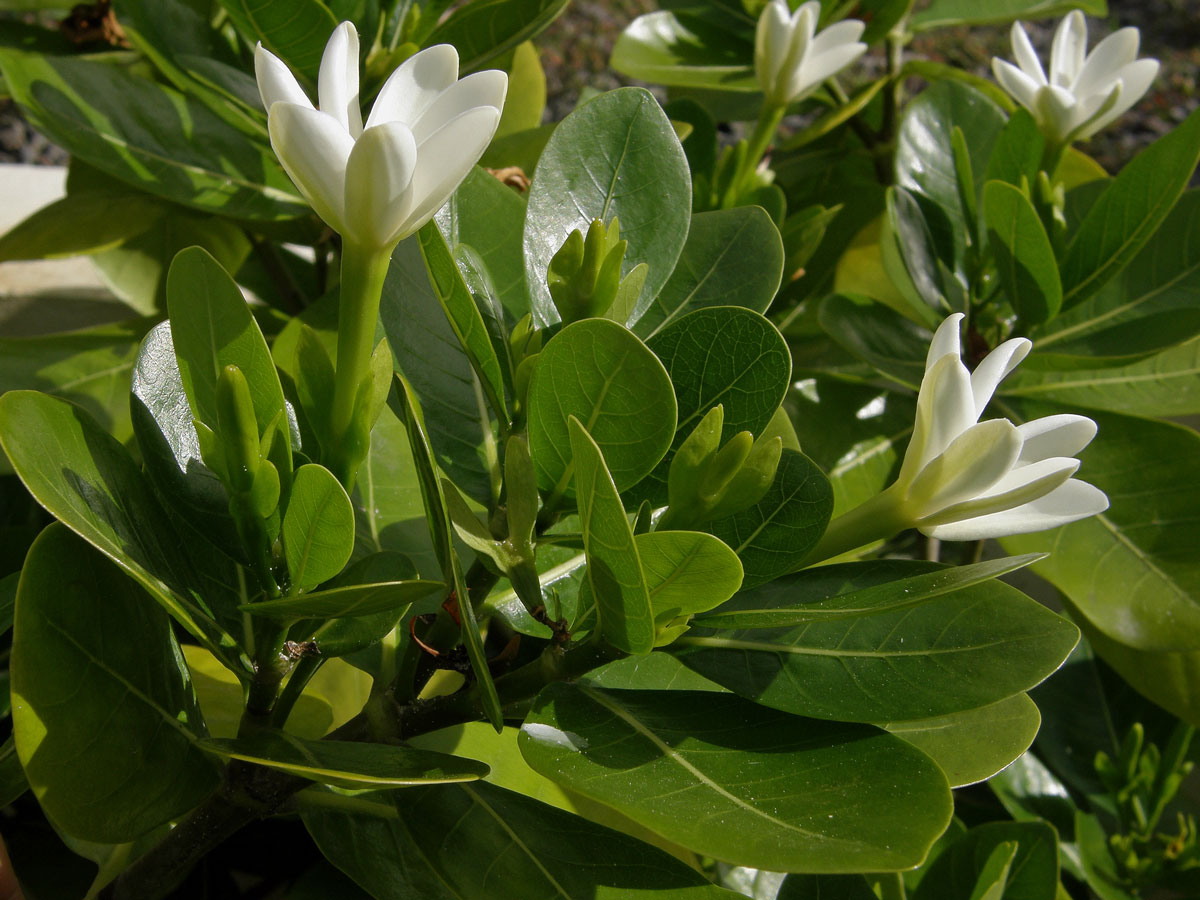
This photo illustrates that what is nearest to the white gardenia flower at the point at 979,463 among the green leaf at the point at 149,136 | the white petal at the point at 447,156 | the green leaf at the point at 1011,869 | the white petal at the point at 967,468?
the white petal at the point at 967,468

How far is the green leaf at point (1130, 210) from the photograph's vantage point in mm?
826

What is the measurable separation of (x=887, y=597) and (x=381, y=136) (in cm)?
28

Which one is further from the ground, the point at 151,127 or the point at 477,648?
the point at 151,127

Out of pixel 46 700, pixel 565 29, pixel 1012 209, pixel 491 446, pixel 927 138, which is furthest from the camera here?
pixel 565 29

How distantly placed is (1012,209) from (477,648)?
1.91 feet

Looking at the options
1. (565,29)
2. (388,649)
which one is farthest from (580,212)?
(565,29)

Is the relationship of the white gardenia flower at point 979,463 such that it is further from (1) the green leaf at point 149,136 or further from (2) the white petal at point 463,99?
(1) the green leaf at point 149,136

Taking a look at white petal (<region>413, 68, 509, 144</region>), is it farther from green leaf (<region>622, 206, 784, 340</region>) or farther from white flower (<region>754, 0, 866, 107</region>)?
white flower (<region>754, 0, 866, 107</region>)

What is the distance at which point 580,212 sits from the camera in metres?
0.62

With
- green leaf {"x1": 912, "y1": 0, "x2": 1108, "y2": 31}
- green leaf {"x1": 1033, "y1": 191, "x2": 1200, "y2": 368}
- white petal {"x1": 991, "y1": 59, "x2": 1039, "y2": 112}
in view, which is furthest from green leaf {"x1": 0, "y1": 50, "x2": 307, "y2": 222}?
green leaf {"x1": 912, "y1": 0, "x2": 1108, "y2": 31}

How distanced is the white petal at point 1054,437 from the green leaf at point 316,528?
32cm

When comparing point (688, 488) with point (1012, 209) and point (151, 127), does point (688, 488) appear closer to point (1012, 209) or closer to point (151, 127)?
point (1012, 209)

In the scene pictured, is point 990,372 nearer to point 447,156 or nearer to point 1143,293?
point 447,156

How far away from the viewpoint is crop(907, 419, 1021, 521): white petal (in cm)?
45
